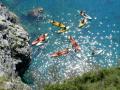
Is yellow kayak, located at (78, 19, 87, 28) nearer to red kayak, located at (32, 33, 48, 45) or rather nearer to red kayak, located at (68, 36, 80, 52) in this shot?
red kayak, located at (68, 36, 80, 52)

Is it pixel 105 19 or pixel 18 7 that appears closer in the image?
pixel 105 19

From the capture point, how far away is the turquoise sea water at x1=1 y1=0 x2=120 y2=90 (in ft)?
148

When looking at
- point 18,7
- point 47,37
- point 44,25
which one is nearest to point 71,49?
point 47,37

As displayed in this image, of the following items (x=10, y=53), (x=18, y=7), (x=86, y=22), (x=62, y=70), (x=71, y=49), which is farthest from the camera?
(x=18, y=7)

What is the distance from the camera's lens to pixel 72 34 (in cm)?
5150

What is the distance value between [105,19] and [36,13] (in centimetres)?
849

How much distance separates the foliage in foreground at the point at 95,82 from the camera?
29.3 m

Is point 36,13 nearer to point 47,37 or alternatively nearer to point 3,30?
point 47,37

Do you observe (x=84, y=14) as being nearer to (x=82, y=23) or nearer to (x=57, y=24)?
(x=82, y=23)

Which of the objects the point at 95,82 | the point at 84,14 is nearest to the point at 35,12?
the point at 84,14

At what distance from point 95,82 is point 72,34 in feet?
69.6

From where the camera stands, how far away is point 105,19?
2157 inches

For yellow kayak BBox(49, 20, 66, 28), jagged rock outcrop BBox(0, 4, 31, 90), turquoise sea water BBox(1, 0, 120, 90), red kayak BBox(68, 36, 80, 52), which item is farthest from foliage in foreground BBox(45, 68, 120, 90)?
yellow kayak BBox(49, 20, 66, 28)

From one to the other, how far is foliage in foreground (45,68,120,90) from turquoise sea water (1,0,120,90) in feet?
29.4
